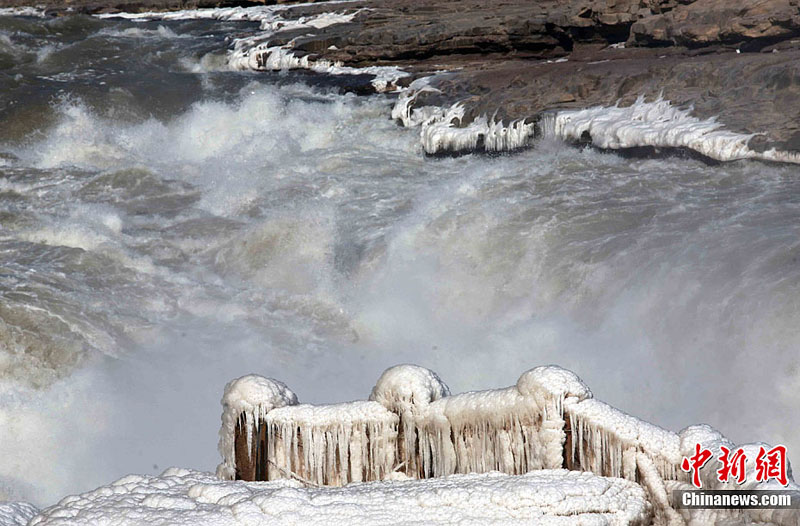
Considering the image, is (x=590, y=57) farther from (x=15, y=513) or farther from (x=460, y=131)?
(x=15, y=513)

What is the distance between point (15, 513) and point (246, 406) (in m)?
1.11

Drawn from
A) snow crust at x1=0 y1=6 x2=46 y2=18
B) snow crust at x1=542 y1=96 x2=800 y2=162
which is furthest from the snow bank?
snow crust at x1=0 y1=6 x2=46 y2=18

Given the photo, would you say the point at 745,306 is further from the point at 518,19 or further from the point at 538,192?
the point at 518,19

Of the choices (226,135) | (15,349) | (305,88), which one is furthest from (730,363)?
(305,88)

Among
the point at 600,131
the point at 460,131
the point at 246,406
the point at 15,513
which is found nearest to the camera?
the point at 15,513

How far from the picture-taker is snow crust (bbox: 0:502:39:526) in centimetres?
402

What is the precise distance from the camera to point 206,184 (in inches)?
498

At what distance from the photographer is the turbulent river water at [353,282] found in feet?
25.0

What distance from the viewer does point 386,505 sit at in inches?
151

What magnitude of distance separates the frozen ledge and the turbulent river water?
7.8 inches

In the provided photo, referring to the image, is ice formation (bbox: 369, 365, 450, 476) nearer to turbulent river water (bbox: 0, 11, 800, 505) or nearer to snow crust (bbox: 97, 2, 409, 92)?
turbulent river water (bbox: 0, 11, 800, 505)

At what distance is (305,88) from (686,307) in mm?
9796

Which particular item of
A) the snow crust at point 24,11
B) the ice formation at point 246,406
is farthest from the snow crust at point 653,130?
the snow crust at point 24,11

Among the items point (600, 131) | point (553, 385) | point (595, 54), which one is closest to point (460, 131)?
point (600, 131)
